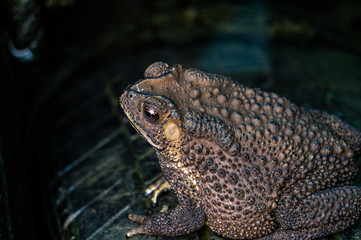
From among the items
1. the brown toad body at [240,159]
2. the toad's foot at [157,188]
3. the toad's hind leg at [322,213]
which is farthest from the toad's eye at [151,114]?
the toad's hind leg at [322,213]

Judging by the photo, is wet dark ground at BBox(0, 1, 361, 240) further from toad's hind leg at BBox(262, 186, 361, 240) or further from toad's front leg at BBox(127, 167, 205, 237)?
toad's hind leg at BBox(262, 186, 361, 240)

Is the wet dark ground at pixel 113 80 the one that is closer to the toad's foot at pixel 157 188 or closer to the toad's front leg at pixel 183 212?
the toad's foot at pixel 157 188

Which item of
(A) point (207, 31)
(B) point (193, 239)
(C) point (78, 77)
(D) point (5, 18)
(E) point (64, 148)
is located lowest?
(B) point (193, 239)

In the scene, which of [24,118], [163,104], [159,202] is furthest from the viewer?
[24,118]

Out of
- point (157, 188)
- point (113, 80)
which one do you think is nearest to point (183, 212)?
point (157, 188)

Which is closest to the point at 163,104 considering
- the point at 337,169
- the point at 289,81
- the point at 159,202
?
the point at 159,202

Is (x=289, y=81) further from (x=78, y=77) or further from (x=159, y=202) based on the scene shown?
(x=78, y=77)

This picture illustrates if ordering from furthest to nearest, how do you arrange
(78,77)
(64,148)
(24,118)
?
1. (78,77)
2. (24,118)
3. (64,148)
